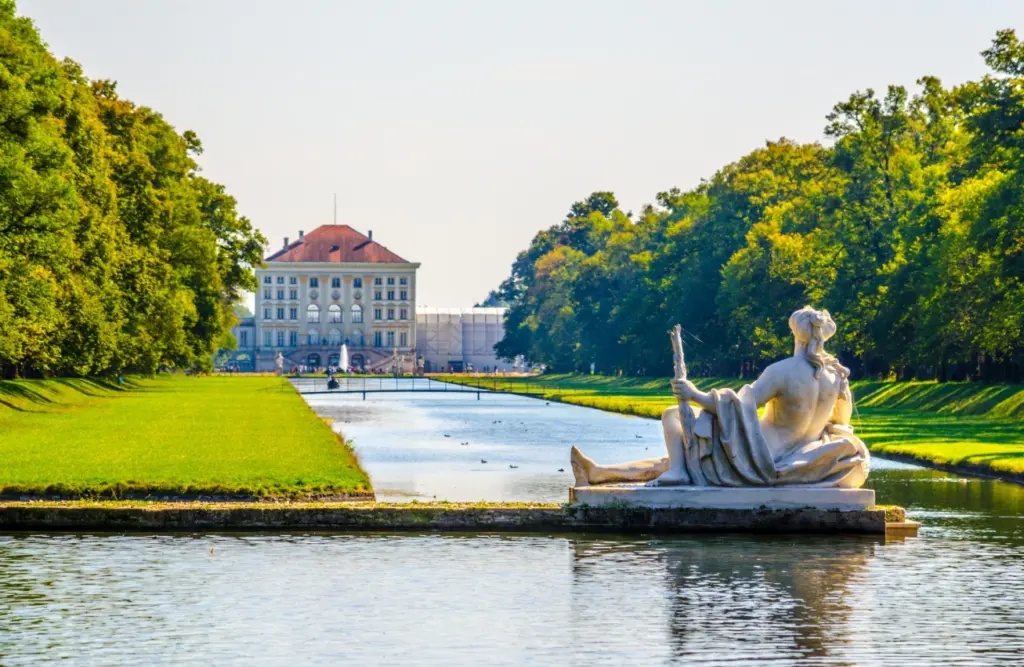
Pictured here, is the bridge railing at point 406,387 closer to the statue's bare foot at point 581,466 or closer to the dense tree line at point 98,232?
the dense tree line at point 98,232

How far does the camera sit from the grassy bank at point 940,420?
3325cm

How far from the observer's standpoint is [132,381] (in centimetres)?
8619

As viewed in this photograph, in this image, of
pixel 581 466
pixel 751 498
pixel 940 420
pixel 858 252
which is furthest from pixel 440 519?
pixel 858 252

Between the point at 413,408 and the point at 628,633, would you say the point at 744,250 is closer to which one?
the point at 413,408

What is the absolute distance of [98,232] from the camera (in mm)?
51562

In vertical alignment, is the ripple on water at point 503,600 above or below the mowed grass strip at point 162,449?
below

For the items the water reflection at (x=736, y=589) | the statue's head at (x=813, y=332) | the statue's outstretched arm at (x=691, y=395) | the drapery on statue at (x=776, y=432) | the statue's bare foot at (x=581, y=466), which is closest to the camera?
Answer: the water reflection at (x=736, y=589)

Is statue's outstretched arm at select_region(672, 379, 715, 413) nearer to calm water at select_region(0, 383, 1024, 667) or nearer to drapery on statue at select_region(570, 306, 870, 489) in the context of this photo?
drapery on statue at select_region(570, 306, 870, 489)

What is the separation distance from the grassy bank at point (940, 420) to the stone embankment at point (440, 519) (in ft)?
41.0

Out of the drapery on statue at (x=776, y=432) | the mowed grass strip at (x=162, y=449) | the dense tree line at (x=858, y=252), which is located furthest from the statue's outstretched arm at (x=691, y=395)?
the dense tree line at (x=858, y=252)

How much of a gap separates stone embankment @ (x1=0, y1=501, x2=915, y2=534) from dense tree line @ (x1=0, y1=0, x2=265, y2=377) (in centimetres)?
2226

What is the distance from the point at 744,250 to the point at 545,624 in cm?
7642

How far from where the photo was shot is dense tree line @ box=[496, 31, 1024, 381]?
169ft

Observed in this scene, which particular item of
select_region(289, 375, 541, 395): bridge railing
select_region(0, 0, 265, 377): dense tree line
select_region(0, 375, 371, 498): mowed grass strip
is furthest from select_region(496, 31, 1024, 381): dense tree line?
select_region(0, 0, 265, 377): dense tree line
